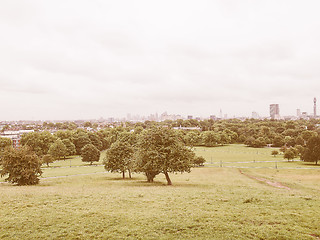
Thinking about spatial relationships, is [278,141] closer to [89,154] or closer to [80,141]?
[89,154]

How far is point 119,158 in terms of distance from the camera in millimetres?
40750

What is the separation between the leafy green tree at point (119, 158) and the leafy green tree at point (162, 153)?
8546 mm

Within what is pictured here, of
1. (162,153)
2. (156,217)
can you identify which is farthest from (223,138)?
(156,217)

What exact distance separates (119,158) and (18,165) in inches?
619

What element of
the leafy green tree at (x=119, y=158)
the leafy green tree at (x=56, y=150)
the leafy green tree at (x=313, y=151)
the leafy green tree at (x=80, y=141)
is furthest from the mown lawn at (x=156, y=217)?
the leafy green tree at (x=80, y=141)

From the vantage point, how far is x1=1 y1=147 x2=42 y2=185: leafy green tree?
30375 millimetres

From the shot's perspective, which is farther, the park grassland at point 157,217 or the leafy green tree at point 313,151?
the leafy green tree at point 313,151

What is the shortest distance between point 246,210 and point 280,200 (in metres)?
5.24

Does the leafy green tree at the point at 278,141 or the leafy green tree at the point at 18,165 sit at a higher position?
the leafy green tree at the point at 18,165

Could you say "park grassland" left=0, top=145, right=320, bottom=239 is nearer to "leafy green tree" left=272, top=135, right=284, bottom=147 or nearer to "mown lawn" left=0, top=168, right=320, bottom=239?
"mown lawn" left=0, top=168, right=320, bottom=239

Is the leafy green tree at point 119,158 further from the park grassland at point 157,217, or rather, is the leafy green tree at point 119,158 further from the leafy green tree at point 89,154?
the leafy green tree at point 89,154

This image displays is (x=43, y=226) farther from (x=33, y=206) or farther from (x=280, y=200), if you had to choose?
(x=280, y=200)

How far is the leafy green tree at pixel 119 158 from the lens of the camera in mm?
40188

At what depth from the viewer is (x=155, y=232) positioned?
1241 cm
